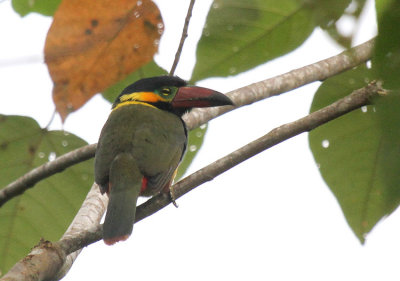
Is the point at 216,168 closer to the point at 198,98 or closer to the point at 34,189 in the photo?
the point at 198,98

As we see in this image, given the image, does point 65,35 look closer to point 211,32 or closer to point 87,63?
point 87,63

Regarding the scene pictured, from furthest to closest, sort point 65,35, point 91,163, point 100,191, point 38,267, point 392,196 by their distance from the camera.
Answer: point 91,163 → point 100,191 → point 65,35 → point 38,267 → point 392,196

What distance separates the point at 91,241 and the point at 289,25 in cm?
108

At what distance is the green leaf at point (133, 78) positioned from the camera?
275cm

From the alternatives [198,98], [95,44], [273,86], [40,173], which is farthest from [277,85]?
[40,173]

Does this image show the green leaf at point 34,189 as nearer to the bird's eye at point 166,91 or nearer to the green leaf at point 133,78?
the green leaf at point 133,78

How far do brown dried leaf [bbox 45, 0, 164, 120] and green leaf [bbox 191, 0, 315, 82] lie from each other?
0.20m

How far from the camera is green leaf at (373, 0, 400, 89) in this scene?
522mm

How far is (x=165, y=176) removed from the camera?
8.64 ft

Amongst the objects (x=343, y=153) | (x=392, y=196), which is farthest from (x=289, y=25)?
(x=392, y=196)

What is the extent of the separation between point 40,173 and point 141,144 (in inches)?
19.9

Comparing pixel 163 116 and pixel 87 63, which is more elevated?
pixel 163 116

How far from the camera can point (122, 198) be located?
2424mm

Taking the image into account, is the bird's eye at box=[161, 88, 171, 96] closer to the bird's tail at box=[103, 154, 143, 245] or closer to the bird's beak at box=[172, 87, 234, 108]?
the bird's beak at box=[172, 87, 234, 108]
